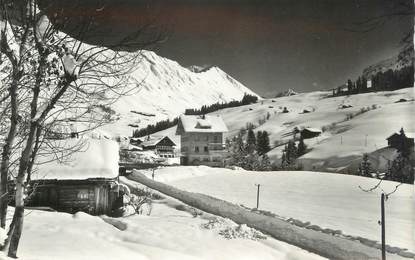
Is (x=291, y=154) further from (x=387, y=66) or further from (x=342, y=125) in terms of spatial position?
(x=387, y=66)

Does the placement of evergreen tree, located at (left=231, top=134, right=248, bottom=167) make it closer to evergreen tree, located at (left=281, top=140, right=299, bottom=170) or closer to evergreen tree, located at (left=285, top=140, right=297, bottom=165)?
evergreen tree, located at (left=281, top=140, right=299, bottom=170)

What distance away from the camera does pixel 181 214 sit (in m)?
19.0

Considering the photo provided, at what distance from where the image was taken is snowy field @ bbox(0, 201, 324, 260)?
9727 mm

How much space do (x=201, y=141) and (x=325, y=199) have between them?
150 ft

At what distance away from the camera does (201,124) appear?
234 feet

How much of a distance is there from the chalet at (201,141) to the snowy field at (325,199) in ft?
84.9

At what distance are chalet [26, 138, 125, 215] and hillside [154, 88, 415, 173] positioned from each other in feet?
46.3

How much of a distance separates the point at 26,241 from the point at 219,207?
38.6 feet

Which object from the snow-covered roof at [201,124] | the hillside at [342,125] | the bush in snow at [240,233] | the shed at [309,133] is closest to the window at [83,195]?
the bush in snow at [240,233]

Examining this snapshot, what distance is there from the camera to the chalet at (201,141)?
231 ft

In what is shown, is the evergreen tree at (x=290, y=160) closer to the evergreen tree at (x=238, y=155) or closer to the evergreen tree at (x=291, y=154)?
the evergreen tree at (x=291, y=154)

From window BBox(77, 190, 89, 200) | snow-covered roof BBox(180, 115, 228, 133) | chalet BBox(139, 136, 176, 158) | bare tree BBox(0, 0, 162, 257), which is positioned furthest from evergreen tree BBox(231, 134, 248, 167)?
bare tree BBox(0, 0, 162, 257)

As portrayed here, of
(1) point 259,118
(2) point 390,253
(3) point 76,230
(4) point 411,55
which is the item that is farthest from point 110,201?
(1) point 259,118

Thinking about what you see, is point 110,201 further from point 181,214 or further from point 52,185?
point 181,214
